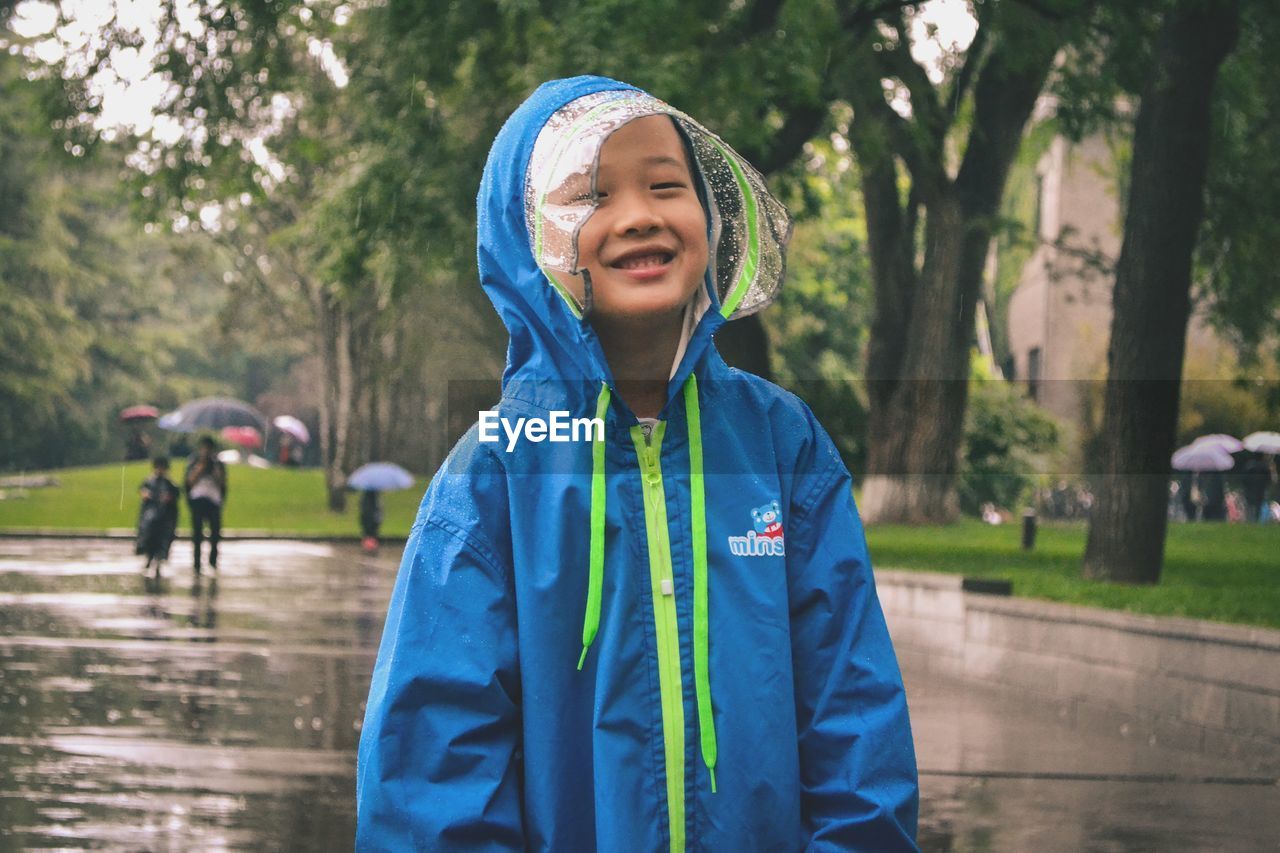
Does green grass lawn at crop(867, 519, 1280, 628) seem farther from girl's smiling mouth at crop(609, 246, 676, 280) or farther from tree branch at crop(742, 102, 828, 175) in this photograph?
girl's smiling mouth at crop(609, 246, 676, 280)

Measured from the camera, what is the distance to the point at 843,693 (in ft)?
8.16

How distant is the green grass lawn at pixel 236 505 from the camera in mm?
40312

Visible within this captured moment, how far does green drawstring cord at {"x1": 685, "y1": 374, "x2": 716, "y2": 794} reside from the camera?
2.43 m

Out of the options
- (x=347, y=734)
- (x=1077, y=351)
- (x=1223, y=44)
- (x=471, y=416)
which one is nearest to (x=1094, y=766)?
(x=347, y=734)

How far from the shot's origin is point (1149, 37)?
15.9 m

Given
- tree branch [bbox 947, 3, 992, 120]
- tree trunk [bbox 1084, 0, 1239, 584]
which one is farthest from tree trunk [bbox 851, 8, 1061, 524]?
tree trunk [bbox 1084, 0, 1239, 584]

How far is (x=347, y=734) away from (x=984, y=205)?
13.6 meters

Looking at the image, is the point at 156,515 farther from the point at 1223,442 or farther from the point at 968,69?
the point at 1223,442

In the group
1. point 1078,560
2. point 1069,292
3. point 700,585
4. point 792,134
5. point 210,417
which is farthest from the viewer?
point 210,417

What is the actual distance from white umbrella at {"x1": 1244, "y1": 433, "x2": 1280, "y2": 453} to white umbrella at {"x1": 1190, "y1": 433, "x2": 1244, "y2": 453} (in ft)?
0.90

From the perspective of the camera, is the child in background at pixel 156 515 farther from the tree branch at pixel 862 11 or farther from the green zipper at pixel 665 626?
the green zipper at pixel 665 626

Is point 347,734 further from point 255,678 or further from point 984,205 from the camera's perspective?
point 984,205

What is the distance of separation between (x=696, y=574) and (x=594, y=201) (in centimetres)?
56

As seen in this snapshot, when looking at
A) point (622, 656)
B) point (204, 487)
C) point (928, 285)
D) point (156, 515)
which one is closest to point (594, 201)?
point (622, 656)
